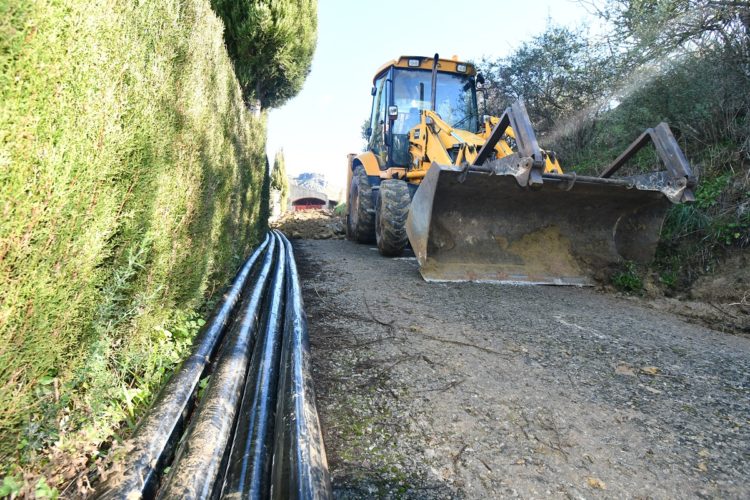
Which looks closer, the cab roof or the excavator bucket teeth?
the excavator bucket teeth

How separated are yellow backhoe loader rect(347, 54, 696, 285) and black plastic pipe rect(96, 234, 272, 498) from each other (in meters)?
2.79

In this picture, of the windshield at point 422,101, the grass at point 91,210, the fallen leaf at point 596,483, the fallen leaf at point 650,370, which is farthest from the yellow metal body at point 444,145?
the fallen leaf at point 596,483

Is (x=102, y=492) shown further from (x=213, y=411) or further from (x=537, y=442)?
(x=537, y=442)

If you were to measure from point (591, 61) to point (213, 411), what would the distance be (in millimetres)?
9248

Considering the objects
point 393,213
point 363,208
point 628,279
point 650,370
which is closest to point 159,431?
point 650,370

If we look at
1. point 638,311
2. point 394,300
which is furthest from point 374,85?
point 638,311

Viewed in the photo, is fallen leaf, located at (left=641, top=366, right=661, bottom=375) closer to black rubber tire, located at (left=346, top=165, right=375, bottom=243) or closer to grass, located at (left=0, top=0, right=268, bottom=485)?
grass, located at (left=0, top=0, right=268, bottom=485)

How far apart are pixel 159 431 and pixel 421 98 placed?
20.6ft

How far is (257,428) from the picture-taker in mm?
1412

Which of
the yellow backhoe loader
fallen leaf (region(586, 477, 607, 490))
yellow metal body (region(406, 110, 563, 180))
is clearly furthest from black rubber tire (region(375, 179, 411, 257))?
fallen leaf (region(586, 477, 607, 490))

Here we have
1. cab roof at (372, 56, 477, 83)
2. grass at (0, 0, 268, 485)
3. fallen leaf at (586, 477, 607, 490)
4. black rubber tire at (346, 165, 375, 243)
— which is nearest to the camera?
grass at (0, 0, 268, 485)

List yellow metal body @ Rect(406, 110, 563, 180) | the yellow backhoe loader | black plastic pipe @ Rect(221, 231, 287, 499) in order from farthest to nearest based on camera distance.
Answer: yellow metal body @ Rect(406, 110, 563, 180) < the yellow backhoe loader < black plastic pipe @ Rect(221, 231, 287, 499)

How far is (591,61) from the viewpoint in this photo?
7.89 meters

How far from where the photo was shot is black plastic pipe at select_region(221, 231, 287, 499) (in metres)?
1.15
